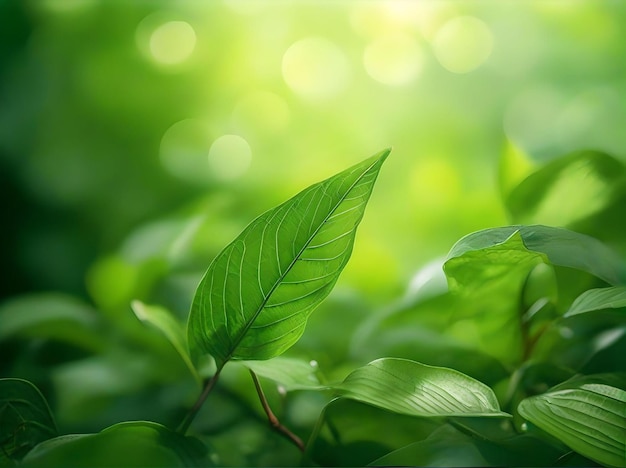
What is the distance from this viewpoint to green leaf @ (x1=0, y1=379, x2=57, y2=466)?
0.87 feet

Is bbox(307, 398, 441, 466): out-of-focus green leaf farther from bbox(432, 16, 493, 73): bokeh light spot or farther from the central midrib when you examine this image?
bbox(432, 16, 493, 73): bokeh light spot

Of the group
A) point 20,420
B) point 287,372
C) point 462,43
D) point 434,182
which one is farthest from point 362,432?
point 462,43

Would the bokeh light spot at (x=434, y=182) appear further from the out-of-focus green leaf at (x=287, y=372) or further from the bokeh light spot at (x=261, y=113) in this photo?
the out-of-focus green leaf at (x=287, y=372)

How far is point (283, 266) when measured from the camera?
250 millimetres

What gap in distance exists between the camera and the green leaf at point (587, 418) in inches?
8.8

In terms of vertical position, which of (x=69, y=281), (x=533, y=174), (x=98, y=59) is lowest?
(x=69, y=281)

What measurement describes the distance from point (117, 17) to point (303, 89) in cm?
22

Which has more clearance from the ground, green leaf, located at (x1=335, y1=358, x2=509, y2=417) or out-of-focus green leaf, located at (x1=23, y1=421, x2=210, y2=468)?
green leaf, located at (x1=335, y1=358, x2=509, y2=417)

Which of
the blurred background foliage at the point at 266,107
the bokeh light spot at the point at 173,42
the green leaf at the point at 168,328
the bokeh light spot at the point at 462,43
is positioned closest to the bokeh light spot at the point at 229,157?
the blurred background foliage at the point at 266,107

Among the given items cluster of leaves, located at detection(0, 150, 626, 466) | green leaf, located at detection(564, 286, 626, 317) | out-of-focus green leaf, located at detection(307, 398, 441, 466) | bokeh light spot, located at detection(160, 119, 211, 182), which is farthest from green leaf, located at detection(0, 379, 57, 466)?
bokeh light spot, located at detection(160, 119, 211, 182)

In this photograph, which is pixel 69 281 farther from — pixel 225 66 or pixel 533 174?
pixel 533 174

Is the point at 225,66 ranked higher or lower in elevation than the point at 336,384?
higher

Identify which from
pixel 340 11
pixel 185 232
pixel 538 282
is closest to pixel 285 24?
pixel 340 11

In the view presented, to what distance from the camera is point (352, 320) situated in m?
0.45
